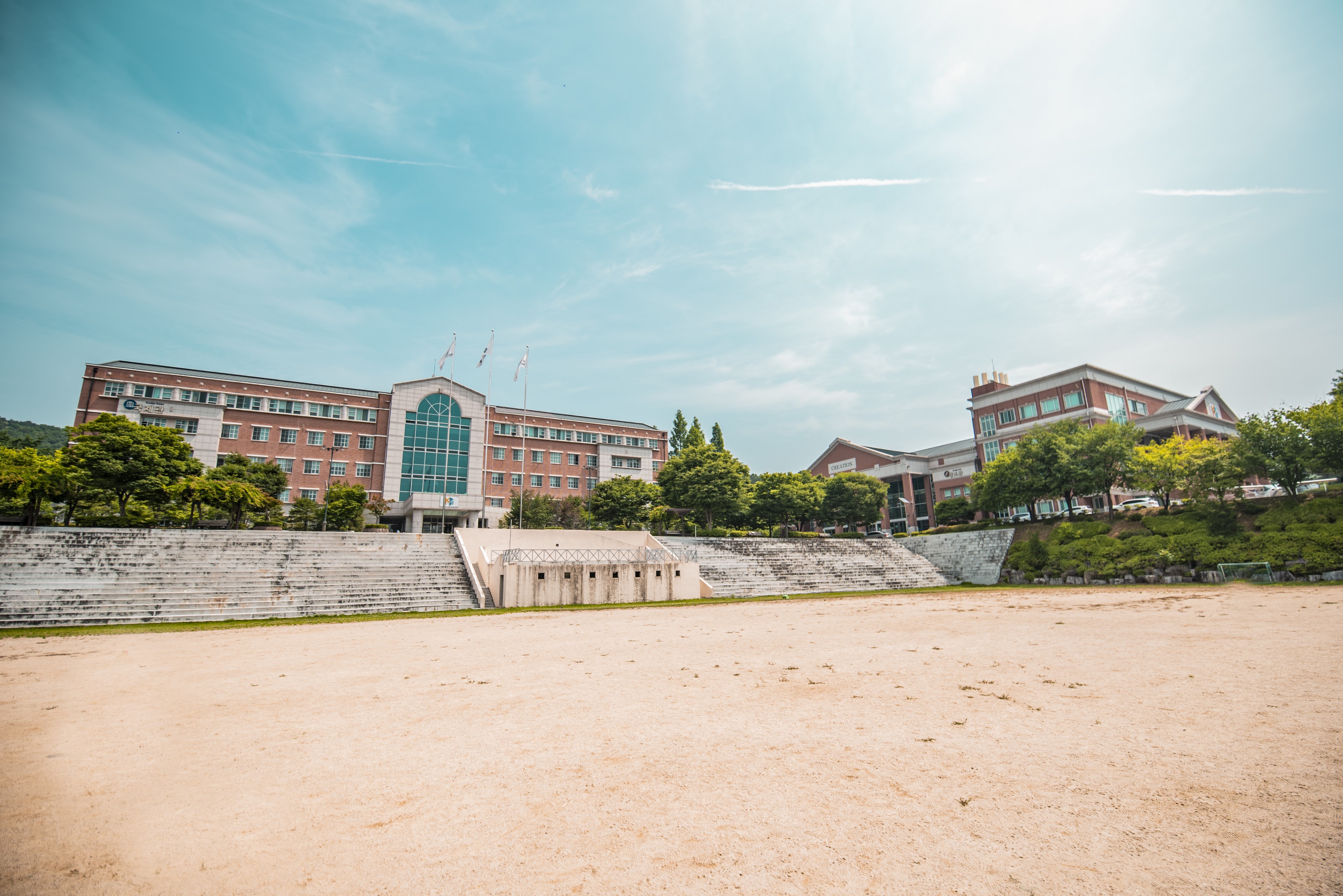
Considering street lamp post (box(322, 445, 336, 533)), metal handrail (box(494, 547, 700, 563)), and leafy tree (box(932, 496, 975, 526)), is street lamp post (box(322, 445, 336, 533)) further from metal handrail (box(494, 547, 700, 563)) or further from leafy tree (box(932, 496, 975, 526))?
leafy tree (box(932, 496, 975, 526))

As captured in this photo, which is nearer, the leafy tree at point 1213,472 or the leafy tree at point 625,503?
the leafy tree at point 1213,472

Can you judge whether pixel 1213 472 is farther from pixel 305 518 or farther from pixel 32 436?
pixel 32 436

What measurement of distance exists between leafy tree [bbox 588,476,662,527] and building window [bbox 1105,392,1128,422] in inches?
1703

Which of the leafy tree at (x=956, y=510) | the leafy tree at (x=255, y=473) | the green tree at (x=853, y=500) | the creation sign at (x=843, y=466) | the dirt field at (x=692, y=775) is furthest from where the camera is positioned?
the creation sign at (x=843, y=466)

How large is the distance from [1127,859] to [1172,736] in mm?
3299

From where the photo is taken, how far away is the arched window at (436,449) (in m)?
53.9

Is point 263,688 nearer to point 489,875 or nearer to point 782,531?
point 489,875

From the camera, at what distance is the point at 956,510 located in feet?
186

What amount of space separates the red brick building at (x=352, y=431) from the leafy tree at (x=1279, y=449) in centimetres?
4599

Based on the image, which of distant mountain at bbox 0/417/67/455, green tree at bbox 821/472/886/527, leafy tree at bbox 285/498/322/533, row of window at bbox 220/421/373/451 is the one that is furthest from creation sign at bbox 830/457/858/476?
distant mountain at bbox 0/417/67/455

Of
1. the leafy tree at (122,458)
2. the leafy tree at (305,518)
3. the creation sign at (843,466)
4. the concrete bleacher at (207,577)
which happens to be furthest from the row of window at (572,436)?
the concrete bleacher at (207,577)

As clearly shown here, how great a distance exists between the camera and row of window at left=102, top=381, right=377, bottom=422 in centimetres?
4759

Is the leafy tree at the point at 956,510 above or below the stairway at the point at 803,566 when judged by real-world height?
above

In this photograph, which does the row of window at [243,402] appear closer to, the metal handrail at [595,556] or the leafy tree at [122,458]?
the leafy tree at [122,458]
